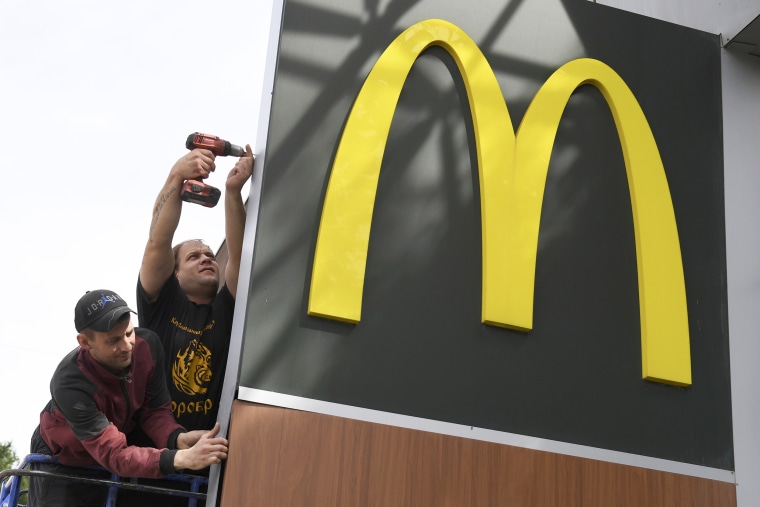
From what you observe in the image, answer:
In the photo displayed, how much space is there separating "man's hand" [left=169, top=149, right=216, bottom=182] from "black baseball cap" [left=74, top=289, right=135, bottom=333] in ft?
2.77

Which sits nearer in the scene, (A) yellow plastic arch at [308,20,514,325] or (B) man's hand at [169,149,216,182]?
(A) yellow plastic arch at [308,20,514,325]

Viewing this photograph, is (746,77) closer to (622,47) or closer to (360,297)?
(622,47)

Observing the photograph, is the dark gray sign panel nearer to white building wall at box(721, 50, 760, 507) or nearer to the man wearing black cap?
white building wall at box(721, 50, 760, 507)

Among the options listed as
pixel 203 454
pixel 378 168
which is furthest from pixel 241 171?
pixel 203 454

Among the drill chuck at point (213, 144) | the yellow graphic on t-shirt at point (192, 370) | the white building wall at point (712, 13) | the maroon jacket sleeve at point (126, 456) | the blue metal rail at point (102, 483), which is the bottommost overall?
the blue metal rail at point (102, 483)

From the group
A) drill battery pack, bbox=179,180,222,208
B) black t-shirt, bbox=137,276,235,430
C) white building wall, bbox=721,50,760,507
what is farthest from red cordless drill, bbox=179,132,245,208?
white building wall, bbox=721,50,760,507

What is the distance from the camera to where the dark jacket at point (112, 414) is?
4352 mm

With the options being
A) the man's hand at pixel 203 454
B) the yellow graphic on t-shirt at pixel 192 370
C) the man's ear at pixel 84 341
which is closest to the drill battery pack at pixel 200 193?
the yellow graphic on t-shirt at pixel 192 370

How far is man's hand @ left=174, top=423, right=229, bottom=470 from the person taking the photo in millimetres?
4191

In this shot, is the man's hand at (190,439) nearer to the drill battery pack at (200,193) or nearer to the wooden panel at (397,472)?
the wooden panel at (397,472)

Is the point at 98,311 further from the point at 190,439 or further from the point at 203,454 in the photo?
the point at 203,454

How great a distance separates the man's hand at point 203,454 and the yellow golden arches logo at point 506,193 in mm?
755

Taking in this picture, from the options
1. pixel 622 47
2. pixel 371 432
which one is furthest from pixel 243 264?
pixel 622 47

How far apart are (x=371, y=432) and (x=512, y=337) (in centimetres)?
93
